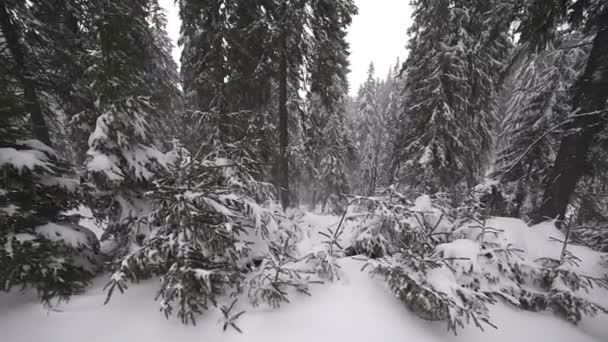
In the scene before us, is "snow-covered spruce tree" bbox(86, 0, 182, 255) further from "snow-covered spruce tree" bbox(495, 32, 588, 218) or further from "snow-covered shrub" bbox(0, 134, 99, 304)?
"snow-covered spruce tree" bbox(495, 32, 588, 218)

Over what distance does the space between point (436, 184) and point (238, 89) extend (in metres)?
8.75

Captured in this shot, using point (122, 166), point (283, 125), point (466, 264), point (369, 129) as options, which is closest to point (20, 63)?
point (122, 166)

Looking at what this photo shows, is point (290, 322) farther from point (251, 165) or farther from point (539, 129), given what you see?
point (539, 129)

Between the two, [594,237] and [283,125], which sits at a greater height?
[283,125]

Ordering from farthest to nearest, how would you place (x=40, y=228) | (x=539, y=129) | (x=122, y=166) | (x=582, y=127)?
(x=539, y=129)
(x=582, y=127)
(x=122, y=166)
(x=40, y=228)

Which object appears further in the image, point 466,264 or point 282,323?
point 466,264

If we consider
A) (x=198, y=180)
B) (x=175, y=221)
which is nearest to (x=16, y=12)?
(x=198, y=180)

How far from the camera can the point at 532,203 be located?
10.8 m

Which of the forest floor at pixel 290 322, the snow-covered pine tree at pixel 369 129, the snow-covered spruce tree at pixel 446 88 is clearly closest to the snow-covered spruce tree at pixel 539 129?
the snow-covered spruce tree at pixel 446 88

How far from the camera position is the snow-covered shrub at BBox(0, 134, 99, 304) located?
3077 millimetres

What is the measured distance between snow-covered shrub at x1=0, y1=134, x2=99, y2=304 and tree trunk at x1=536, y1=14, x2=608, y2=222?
892 centimetres

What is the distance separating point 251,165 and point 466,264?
16.5ft

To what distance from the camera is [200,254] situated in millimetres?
3297

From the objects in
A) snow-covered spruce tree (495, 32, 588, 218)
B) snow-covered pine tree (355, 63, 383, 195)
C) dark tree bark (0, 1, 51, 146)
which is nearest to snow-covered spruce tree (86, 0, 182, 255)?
dark tree bark (0, 1, 51, 146)
